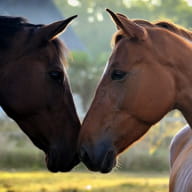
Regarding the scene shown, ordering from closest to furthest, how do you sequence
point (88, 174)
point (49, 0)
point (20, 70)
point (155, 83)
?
point (155, 83)
point (20, 70)
point (88, 174)
point (49, 0)

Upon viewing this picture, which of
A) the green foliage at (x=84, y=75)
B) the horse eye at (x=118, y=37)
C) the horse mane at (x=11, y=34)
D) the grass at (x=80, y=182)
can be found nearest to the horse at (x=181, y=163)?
the horse eye at (x=118, y=37)

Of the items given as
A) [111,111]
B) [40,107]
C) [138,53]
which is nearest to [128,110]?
[111,111]

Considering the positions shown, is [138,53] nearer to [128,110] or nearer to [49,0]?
[128,110]

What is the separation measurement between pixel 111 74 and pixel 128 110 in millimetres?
293

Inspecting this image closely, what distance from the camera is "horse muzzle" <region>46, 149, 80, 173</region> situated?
219 inches

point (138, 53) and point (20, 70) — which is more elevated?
point (138, 53)

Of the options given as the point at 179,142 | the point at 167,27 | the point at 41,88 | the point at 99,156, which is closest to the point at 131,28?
the point at 167,27

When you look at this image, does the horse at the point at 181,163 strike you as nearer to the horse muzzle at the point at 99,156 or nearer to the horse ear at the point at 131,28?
the horse muzzle at the point at 99,156

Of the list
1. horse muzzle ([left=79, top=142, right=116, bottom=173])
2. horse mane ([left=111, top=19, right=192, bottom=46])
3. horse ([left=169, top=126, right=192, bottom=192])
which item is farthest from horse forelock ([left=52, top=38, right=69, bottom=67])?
horse ([left=169, top=126, right=192, bottom=192])

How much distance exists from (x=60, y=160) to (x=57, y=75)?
73 centimetres

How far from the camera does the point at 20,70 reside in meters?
5.54

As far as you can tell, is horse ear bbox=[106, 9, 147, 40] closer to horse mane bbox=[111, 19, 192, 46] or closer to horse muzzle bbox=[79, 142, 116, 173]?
horse mane bbox=[111, 19, 192, 46]

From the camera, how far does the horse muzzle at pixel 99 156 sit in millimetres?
4691

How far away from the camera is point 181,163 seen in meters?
6.05
